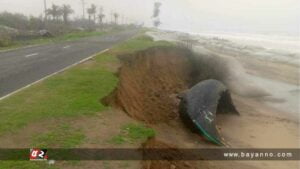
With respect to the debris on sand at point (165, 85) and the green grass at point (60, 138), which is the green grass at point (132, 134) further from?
the debris on sand at point (165, 85)

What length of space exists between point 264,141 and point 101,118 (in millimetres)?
6742

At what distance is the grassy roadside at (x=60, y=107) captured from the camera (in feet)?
24.5

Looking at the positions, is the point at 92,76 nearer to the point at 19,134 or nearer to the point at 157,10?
the point at 19,134

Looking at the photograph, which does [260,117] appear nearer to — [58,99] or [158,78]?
[158,78]

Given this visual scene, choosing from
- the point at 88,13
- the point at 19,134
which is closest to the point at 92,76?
the point at 19,134

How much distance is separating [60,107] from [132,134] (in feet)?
8.24

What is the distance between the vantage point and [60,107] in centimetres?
965

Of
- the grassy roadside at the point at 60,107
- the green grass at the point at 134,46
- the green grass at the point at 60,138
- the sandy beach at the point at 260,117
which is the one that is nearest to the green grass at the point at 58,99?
the grassy roadside at the point at 60,107

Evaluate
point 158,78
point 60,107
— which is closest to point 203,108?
point 60,107

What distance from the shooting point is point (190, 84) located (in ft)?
77.9

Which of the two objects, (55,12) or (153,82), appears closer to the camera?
(153,82)

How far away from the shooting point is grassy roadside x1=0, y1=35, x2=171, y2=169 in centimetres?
747

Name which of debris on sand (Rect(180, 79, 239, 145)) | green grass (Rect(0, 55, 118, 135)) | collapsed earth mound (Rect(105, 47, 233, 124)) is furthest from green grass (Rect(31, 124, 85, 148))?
debris on sand (Rect(180, 79, 239, 145))

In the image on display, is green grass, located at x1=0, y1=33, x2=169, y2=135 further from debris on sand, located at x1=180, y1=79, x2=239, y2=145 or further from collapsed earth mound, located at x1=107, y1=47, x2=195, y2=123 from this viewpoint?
debris on sand, located at x1=180, y1=79, x2=239, y2=145
